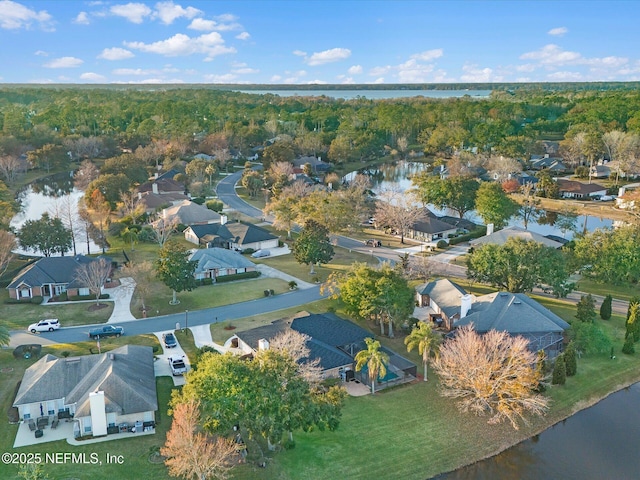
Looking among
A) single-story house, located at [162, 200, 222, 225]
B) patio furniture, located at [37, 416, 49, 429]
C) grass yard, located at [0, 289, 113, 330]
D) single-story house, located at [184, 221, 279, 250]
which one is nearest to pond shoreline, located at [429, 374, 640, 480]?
patio furniture, located at [37, 416, 49, 429]

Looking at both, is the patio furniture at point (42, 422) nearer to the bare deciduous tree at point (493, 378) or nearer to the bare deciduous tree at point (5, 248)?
the bare deciduous tree at point (493, 378)

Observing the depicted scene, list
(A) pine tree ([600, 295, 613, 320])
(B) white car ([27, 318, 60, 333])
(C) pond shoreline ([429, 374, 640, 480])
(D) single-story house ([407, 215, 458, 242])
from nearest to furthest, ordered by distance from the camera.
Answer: (C) pond shoreline ([429, 374, 640, 480]), (B) white car ([27, 318, 60, 333]), (A) pine tree ([600, 295, 613, 320]), (D) single-story house ([407, 215, 458, 242])

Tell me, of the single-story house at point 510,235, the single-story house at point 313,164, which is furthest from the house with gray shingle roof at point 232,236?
the single-story house at point 313,164

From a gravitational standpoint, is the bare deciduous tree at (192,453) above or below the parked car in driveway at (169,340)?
above

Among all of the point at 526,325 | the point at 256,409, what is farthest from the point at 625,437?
the point at 256,409

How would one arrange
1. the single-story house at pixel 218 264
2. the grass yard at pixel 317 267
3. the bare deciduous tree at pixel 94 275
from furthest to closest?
1. the grass yard at pixel 317 267
2. the single-story house at pixel 218 264
3. the bare deciduous tree at pixel 94 275

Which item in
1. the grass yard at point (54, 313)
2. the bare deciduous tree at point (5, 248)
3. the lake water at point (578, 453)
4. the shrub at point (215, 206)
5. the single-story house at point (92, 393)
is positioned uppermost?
the bare deciduous tree at point (5, 248)

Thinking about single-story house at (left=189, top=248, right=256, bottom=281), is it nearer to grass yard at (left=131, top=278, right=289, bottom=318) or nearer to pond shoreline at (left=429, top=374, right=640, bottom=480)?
grass yard at (left=131, top=278, right=289, bottom=318)
